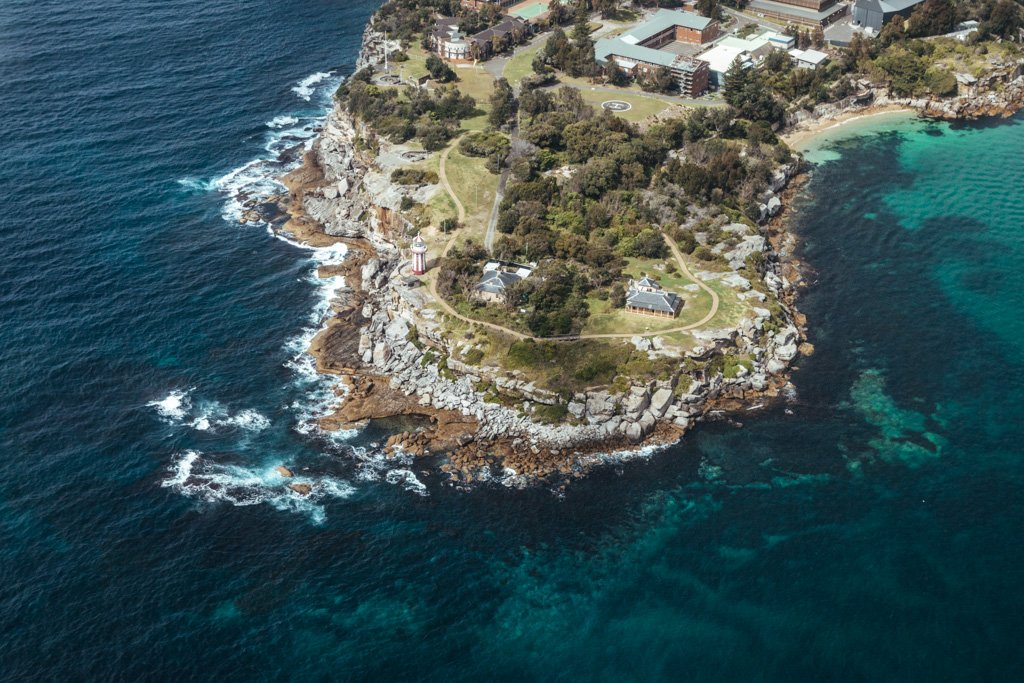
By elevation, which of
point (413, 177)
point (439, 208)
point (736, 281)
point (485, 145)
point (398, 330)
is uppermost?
point (485, 145)

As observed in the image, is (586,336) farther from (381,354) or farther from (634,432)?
(381,354)

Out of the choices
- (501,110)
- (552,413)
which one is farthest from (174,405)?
(501,110)

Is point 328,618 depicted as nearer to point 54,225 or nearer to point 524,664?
point 524,664

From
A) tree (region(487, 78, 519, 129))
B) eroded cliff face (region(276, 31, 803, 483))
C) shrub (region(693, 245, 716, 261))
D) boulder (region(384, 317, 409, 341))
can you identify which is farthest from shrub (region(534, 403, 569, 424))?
tree (region(487, 78, 519, 129))

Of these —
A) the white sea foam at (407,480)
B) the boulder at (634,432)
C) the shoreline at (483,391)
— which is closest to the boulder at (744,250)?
the shoreline at (483,391)

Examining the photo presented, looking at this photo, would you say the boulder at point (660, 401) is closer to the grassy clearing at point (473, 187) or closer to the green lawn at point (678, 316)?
the green lawn at point (678, 316)
